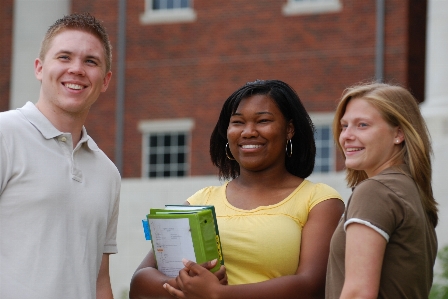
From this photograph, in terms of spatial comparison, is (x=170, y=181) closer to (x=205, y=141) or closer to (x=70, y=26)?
(x=205, y=141)

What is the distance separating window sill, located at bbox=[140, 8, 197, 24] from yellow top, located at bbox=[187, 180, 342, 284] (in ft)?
57.0

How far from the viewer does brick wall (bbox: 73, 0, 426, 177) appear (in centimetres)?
2052

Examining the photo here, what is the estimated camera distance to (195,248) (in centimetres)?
457

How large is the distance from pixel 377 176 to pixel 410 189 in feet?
0.48

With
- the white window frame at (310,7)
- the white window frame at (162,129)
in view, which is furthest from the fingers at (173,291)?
the white window frame at (162,129)

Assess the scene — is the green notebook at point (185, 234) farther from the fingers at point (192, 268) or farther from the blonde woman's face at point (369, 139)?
the blonde woman's face at point (369, 139)

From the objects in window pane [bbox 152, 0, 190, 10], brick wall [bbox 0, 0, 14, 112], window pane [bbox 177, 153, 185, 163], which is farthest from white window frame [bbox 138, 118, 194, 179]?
brick wall [bbox 0, 0, 14, 112]

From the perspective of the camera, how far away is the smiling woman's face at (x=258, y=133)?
4.93 m

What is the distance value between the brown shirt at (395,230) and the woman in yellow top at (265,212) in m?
0.48

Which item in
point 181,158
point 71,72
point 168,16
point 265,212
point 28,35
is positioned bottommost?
point 181,158

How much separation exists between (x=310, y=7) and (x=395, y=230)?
17196mm

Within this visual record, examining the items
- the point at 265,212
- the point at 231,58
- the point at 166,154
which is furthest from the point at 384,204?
the point at 166,154

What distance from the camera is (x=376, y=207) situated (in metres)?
4.07

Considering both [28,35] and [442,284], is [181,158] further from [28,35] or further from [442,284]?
[442,284]
